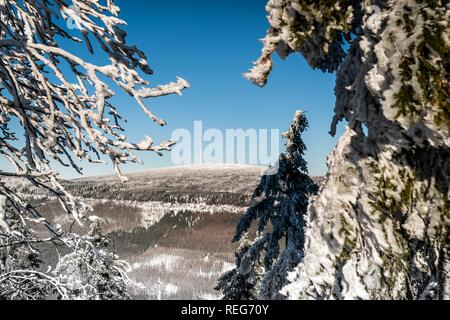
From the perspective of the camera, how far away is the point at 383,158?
306 centimetres

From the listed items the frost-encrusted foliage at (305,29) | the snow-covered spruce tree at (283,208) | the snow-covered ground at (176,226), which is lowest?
the snow-covered ground at (176,226)

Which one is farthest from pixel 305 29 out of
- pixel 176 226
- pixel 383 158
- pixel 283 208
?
pixel 176 226

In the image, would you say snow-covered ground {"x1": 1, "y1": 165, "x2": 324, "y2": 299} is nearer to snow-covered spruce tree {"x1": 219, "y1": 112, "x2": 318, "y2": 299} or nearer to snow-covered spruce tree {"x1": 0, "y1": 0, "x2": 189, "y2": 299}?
snow-covered spruce tree {"x1": 219, "y1": 112, "x2": 318, "y2": 299}

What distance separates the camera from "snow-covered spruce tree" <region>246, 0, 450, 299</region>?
2641 millimetres

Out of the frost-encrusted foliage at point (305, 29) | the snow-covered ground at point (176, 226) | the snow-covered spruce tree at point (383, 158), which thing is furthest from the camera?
the snow-covered ground at point (176, 226)

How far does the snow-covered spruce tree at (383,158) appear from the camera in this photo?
264 centimetres

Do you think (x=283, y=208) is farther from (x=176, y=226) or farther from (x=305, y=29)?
(x=176, y=226)

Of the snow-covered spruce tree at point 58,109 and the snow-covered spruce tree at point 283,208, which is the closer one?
the snow-covered spruce tree at point 58,109

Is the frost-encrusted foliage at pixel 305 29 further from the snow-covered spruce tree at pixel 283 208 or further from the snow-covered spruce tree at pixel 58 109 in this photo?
the snow-covered spruce tree at pixel 283 208

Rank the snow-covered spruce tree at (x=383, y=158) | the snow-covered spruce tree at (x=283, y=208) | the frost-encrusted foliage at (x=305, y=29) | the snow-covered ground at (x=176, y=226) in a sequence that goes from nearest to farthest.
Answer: the snow-covered spruce tree at (x=383, y=158) < the frost-encrusted foliage at (x=305, y=29) < the snow-covered spruce tree at (x=283, y=208) < the snow-covered ground at (x=176, y=226)

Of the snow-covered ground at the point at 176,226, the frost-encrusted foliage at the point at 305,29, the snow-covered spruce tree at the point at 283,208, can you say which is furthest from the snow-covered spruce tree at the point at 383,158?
the snow-covered ground at the point at 176,226
